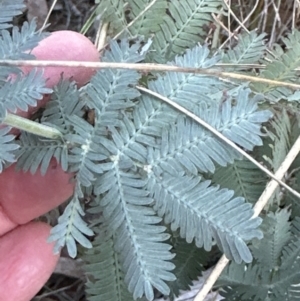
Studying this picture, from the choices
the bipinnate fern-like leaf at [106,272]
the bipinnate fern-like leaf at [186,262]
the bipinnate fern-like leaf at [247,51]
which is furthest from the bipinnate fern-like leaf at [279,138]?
the bipinnate fern-like leaf at [106,272]

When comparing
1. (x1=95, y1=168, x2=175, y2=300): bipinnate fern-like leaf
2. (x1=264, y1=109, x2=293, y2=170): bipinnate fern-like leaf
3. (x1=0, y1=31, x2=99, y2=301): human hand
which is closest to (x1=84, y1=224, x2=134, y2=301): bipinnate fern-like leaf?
(x1=0, y1=31, x2=99, y2=301): human hand

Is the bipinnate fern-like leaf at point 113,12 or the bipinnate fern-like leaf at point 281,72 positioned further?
the bipinnate fern-like leaf at point 113,12

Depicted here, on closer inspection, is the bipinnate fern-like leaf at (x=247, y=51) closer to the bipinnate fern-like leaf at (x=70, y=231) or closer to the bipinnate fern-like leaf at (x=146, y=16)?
the bipinnate fern-like leaf at (x=146, y=16)

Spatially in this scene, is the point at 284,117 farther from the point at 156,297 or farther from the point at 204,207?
the point at 156,297

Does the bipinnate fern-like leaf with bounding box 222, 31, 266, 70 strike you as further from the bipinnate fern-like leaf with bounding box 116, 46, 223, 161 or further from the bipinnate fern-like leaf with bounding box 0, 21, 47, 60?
the bipinnate fern-like leaf with bounding box 0, 21, 47, 60

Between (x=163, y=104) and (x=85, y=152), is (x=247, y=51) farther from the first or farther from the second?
(x=85, y=152)

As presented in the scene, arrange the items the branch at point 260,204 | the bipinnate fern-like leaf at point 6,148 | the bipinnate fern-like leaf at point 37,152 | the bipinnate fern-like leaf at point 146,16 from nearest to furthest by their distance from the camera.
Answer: the bipinnate fern-like leaf at point 6,148 → the bipinnate fern-like leaf at point 37,152 → the branch at point 260,204 → the bipinnate fern-like leaf at point 146,16
